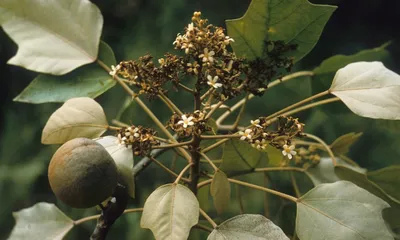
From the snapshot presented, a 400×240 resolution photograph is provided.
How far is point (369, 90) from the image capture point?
19.2 inches

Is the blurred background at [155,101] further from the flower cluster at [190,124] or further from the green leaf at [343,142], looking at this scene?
the flower cluster at [190,124]

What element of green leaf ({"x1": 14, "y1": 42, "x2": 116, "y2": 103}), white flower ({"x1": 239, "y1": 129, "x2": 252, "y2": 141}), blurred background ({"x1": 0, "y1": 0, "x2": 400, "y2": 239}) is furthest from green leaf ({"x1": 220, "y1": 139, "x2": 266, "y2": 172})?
blurred background ({"x1": 0, "y1": 0, "x2": 400, "y2": 239})

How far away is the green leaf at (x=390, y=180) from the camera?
53 centimetres

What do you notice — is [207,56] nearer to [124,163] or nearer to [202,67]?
[202,67]

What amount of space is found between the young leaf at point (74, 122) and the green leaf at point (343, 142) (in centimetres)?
24

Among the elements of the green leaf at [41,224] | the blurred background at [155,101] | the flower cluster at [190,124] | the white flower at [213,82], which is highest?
the white flower at [213,82]

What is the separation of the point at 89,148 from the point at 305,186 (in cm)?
37

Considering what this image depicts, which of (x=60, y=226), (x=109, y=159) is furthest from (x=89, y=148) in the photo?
(x=60, y=226)

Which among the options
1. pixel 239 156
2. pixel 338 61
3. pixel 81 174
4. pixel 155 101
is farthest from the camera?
pixel 155 101

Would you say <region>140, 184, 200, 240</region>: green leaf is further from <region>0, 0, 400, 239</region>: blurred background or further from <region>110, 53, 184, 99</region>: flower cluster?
<region>0, 0, 400, 239</region>: blurred background

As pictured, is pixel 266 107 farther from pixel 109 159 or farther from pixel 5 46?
pixel 109 159

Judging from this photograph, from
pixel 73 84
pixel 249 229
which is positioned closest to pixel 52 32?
pixel 73 84

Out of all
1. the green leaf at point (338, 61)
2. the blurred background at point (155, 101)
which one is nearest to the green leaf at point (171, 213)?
the green leaf at point (338, 61)

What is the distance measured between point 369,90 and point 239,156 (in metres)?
0.13
